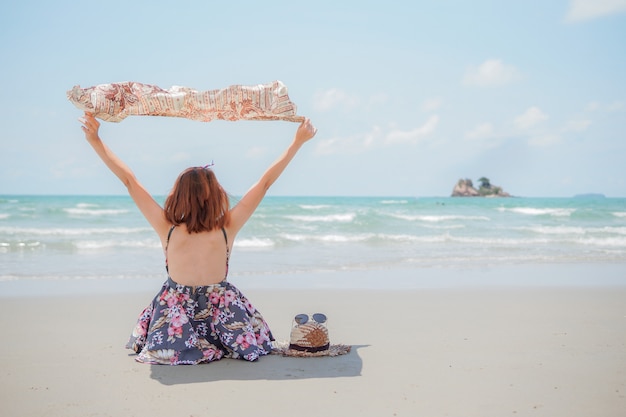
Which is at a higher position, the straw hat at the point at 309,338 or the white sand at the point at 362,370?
the straw hat at the point at 309,338

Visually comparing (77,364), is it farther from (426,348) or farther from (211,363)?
(426,348)

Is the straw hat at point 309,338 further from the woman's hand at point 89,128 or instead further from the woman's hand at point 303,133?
the woman's hand at point 89,128

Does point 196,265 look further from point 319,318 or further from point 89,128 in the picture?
point 89,128

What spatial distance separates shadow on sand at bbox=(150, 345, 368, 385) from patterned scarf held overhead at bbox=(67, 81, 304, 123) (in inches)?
69.7

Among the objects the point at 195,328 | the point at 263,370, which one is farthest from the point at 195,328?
the point at 263,370

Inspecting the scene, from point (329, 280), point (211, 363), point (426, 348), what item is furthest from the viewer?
point (329, 280)

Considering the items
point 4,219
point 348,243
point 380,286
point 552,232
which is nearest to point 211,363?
point 380,286

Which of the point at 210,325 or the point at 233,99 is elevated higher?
the point at 233,99

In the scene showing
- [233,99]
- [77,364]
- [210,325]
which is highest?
[233,99]

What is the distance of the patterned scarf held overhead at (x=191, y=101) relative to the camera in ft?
14.4

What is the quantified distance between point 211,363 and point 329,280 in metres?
4.77

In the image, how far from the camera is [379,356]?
15.0 feet

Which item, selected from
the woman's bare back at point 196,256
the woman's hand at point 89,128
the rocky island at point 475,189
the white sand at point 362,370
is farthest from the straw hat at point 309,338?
the rocky island at point 475,189

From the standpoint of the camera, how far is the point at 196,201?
164 inches
